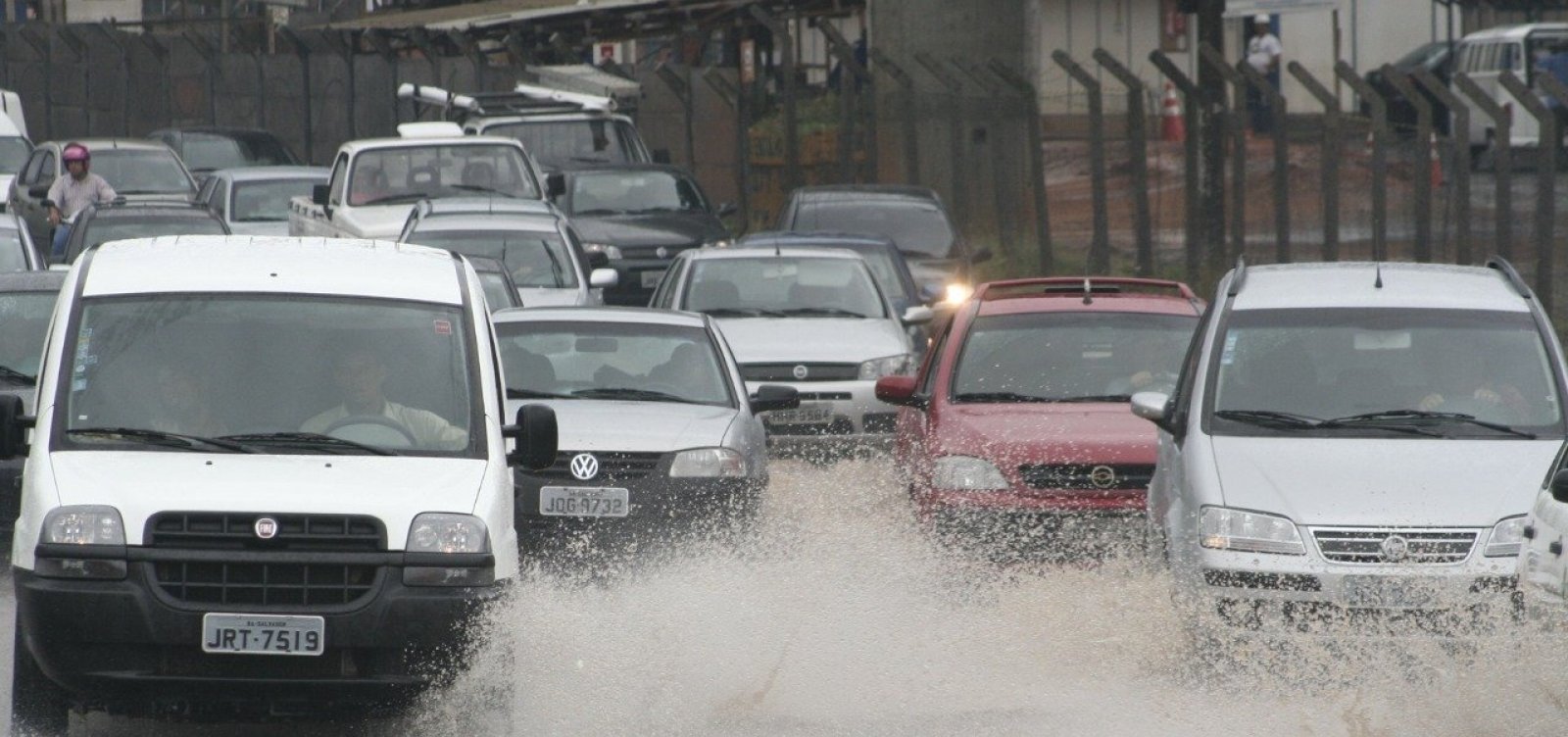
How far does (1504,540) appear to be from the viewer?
8594 millimetres

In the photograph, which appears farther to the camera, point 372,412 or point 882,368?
point 882,368

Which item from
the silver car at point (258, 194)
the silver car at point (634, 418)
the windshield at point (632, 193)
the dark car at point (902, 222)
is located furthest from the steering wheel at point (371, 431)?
the silver car at point (258, 194)

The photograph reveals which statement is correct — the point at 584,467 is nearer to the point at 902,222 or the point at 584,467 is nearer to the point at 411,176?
the point at 411,176

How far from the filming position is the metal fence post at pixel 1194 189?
22781 millimetres

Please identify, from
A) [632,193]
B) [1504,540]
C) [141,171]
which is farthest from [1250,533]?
[141,171]

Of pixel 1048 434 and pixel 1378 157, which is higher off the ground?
pixel 1378 157

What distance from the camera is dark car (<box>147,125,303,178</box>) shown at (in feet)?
116

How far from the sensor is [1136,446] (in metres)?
11.5

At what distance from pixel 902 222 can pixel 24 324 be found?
12665 millimetres

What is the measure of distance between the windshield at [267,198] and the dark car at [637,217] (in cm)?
365

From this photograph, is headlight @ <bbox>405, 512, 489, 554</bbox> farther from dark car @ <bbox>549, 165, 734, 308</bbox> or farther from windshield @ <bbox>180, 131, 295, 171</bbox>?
windshield @ <bbox>180, 131, 295, 171</bbox>

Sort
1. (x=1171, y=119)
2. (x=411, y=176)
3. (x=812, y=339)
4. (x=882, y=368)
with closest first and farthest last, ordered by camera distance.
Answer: (x=882, y=368) < (x=812, y=339) < (x=411, y=176) < (x=1171, y=119)

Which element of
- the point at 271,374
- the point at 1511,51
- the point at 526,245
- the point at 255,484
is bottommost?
the point at 1511,51

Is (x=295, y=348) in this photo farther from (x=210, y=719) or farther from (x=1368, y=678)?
(x=1368, y=678)
